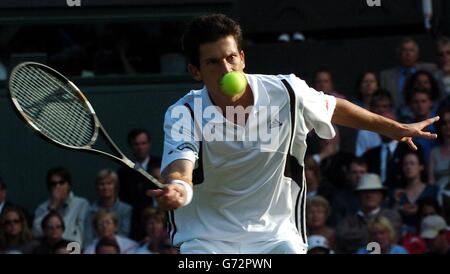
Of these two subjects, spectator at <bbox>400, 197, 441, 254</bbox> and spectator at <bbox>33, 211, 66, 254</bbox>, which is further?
spectator at <bbox>33, 211, 66, 254</bbox>

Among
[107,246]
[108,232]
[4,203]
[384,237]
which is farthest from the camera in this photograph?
[4,203]

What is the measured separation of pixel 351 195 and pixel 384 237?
0.55m

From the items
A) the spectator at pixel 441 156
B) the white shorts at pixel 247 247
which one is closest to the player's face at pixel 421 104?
the spectator at pixel 441 156

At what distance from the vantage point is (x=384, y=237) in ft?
34.4

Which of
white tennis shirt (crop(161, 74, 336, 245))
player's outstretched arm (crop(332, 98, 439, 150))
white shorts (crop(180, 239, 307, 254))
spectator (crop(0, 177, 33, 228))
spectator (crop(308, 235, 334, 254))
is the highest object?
spectator (crop(0, 177, 33, 228))

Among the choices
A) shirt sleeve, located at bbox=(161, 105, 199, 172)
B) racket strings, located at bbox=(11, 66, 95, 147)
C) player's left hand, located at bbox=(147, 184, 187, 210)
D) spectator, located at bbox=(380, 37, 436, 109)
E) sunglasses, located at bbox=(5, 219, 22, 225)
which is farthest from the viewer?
spectator, located at bbox=(380, 37, 436, 109)

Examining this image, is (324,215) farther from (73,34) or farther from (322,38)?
(73,34)

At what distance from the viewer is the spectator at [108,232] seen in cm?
1089

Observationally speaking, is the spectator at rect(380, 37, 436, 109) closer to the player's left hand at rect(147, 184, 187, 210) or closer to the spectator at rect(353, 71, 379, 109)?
the spectator at rect(353, 71, 379, 109)

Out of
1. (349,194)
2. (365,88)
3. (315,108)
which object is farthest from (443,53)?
(315,108)

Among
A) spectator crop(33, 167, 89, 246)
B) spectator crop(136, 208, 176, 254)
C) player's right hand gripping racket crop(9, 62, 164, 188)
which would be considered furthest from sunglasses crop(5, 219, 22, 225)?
player's right hand gripping racket crop(9, 62, 164, 188)

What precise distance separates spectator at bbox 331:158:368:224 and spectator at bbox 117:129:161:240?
1489mm

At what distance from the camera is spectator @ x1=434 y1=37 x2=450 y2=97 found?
1121cm

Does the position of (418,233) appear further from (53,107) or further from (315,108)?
(53,107)
